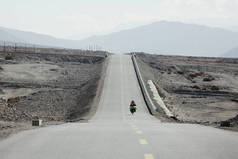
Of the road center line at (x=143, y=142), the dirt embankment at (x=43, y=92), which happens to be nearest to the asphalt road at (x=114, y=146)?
the road center line at (x=143, y=142)

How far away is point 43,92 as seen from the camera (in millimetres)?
49469

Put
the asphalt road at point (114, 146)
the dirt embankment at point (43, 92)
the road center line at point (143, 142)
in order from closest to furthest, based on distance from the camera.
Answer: the asphalt road at point (114, 146) < the road center line at point (143, 142) < the dirt embankment at point (43, 92)

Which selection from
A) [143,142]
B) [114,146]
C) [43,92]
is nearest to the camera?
[114,146]

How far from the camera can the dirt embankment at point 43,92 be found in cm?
3196

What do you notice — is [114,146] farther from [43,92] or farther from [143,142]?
[43,92]

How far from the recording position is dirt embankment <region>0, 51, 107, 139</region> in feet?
105

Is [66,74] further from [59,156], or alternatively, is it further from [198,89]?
[59,156]

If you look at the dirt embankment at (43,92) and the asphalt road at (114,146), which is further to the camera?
the dirt embankment at (43,92)

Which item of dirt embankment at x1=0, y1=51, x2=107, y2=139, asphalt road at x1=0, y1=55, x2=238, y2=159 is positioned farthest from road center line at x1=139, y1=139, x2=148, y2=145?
dirt embankment at x1=0, y1=51, x2=107, y2=139

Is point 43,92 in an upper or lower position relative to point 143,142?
lower

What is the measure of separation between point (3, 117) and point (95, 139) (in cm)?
1860

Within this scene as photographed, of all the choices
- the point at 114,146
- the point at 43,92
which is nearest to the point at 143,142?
the point at 114,146

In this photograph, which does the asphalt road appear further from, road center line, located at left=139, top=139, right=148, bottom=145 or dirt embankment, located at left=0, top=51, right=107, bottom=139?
dirt embankment, located at left=0, top=51, right=107, bottom=139

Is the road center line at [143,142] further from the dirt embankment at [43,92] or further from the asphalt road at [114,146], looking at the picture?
the dirt embankment at [43,92]
